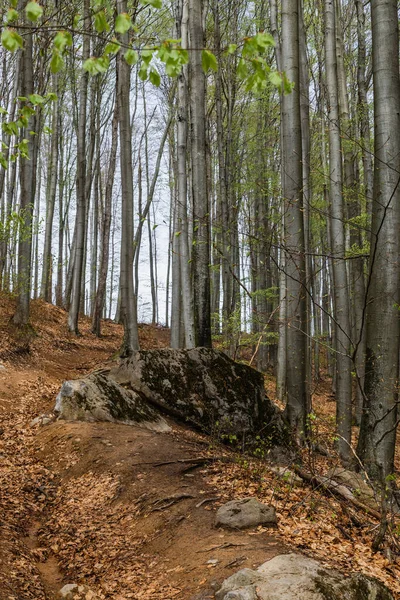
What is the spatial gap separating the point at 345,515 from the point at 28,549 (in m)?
2.81

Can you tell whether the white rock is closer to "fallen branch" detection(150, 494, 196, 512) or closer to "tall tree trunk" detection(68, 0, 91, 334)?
"fallen branch" detection(150, 494, 196, 512)

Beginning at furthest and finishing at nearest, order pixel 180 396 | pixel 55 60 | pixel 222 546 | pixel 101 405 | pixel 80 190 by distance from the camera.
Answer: pixel 80 190
pixel 180 396
pixel 101 405
pixel 222 546
pixel 55 60

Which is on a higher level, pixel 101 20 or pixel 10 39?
pixel 101 20

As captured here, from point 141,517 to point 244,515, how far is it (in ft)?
3.44

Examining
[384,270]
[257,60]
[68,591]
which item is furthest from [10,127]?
[384,270]

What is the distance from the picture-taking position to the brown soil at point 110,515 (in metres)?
3.25

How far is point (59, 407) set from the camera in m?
6.55

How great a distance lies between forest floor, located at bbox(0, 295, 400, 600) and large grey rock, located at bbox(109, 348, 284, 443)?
1.48 feet

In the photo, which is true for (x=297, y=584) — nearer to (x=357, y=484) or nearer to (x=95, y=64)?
(x=357, y=484)

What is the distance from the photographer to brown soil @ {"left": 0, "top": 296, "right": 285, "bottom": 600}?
10.7ft

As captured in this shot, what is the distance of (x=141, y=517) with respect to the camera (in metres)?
4.20

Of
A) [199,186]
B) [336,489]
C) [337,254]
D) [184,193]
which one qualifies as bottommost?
[336,489]

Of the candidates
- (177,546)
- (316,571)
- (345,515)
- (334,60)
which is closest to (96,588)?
(177,546)

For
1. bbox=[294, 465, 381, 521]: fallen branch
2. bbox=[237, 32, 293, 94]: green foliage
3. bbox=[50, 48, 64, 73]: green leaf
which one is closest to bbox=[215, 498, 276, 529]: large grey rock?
bbox=[294, 465, 381, 521]: fallen branch
